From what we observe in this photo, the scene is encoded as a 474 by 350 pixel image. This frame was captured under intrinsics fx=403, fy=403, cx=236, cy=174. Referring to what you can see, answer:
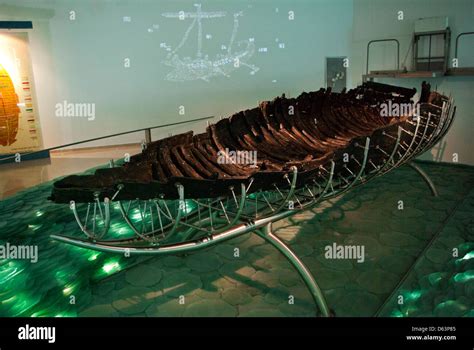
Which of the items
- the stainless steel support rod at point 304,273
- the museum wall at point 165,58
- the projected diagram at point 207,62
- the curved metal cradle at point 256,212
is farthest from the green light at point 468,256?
the projected diagram at point 207,62

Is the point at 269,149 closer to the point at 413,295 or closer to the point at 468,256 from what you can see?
the point at 413,295

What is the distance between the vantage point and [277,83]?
306 inches

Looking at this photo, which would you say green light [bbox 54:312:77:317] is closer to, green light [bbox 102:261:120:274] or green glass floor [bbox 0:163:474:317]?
green glass floor [bbox 0:163:474:317]

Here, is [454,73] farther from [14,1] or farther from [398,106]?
[14,1]

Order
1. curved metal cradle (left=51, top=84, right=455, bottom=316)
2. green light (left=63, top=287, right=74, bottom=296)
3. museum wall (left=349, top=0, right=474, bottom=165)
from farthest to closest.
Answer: museum wall (left=349, top=0, right=474, bottom=165) → green light (left=63, top=287, right=74, bottom=296) → curved metal cradle (left=51, top=84, right=455, bottom=316)

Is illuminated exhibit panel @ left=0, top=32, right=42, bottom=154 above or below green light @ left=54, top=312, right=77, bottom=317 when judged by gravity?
above

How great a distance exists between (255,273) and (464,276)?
1575mm

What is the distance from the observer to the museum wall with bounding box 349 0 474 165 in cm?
566

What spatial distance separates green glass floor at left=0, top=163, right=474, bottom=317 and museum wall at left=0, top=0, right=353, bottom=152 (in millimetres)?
3112

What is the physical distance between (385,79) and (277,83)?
79.5 inches

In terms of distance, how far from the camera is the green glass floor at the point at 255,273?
9.21ft

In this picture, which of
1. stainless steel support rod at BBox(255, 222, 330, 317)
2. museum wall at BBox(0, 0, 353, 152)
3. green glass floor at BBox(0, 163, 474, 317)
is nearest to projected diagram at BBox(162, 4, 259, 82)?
museum wall at BBox(0, 0, 353, 152)

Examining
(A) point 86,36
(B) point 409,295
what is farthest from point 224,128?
(A) point 86,36

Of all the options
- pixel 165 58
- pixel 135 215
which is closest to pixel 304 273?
pixel 135 215
